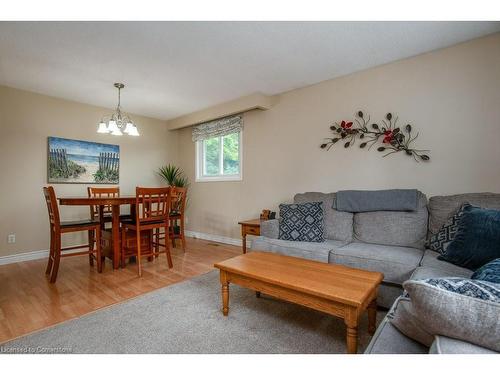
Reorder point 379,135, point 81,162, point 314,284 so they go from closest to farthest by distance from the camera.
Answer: point 314,284 → point 379,135 → point 81,162

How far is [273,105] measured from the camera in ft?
12.1

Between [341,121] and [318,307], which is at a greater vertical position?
[341,121]

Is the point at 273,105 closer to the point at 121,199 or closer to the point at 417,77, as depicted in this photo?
the point at 417,77

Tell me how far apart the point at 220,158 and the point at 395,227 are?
2.93 m

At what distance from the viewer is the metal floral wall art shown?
8.52 feet

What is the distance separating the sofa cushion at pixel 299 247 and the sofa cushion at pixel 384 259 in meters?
0.09

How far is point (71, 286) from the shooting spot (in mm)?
2418

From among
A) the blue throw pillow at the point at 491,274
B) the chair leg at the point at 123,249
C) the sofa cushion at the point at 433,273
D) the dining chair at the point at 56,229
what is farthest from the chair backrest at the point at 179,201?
the blue throw pillow at the point at 491,274

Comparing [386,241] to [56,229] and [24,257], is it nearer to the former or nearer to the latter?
[56,229]

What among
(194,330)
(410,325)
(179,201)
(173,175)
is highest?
(173,175)

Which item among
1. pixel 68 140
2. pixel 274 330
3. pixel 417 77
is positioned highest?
pixel 417 77

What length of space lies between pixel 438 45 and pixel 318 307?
2620 mm

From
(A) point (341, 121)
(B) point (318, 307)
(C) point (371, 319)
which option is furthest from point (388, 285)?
(A) point (341, 121)

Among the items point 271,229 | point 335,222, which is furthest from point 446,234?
point 271,229
